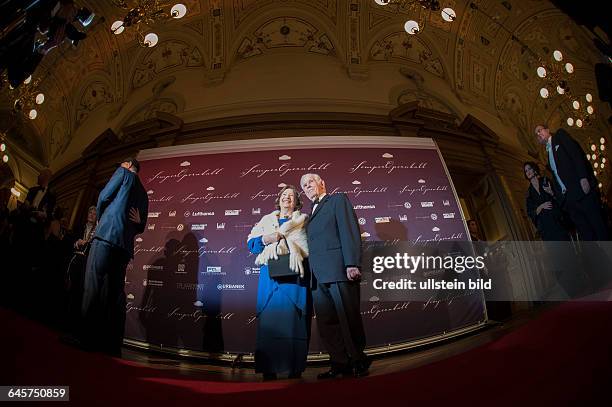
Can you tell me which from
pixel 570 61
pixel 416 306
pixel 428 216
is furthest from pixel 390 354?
pixel 570 61

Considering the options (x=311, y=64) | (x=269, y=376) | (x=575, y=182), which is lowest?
(x=269, y=376)

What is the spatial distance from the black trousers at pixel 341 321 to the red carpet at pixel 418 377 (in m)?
0.16

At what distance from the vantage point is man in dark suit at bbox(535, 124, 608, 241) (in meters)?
2.23

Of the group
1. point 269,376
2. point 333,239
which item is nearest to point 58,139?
point 333,239

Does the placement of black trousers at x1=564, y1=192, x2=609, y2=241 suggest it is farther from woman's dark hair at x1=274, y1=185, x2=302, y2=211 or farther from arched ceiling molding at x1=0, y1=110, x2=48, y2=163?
arched ceiling molding at x1=0, y1=110, x2=48, y2=163

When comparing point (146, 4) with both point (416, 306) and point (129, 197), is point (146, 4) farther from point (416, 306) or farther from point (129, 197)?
point (416, 306)

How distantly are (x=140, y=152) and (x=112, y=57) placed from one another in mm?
711

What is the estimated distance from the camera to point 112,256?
7.27 ft

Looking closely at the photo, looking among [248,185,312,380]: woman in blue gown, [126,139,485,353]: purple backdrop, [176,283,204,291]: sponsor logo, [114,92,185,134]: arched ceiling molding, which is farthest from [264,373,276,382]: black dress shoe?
[114,92,185,134]: arched ceiling molding

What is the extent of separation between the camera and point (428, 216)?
2256 millimetres

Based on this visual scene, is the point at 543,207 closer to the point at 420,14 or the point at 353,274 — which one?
the point at 353,274

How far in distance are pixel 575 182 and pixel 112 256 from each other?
2750 mm

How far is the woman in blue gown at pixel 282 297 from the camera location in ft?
6.66

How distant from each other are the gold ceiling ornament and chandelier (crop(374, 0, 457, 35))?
2278mm
